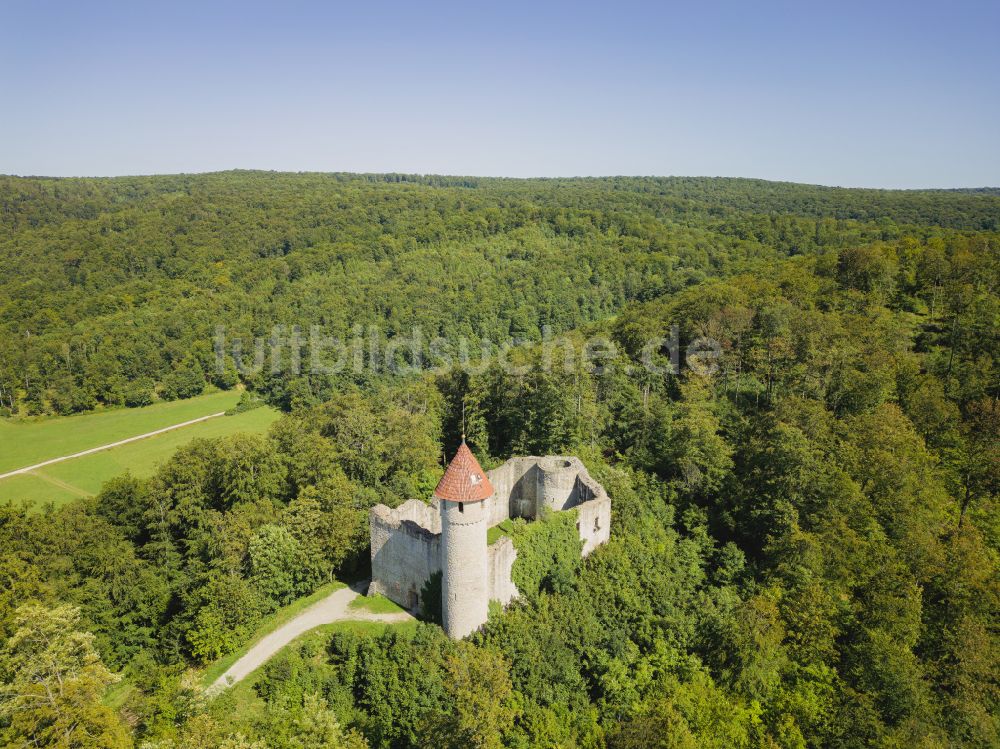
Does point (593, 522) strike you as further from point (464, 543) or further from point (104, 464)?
point (104, 464)

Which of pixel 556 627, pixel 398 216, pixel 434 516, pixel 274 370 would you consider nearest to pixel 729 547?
pixel 556 627

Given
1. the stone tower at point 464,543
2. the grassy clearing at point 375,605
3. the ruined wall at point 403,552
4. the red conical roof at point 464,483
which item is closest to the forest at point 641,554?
the stone tower at point 464,543

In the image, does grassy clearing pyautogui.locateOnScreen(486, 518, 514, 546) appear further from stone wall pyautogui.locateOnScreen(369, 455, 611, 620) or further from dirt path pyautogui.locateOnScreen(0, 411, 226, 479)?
dirt path pyautogui.locateOnScreen(0, 411, 226, 479)

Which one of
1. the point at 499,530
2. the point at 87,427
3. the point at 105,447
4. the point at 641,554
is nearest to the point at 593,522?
the point at 641,554

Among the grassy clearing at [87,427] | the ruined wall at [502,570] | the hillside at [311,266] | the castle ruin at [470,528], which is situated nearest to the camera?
the castle ruin at [470,528]

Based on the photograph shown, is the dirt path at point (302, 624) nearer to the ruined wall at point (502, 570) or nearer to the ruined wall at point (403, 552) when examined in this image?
the ruined wall at point (403, 552)

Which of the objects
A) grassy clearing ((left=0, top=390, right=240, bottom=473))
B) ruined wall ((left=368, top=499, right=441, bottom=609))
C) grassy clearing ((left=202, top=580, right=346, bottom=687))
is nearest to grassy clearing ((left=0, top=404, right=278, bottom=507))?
grassy clearing ((left=0, top=390, right=240, bottom=473))
